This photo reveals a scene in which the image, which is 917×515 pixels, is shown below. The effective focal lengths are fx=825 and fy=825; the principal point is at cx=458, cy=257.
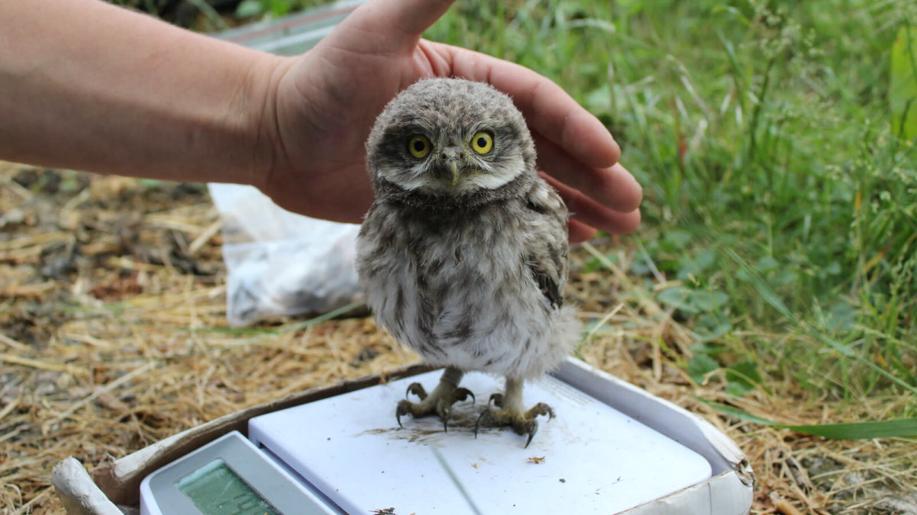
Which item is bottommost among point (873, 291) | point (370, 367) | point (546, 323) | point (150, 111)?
point (370, 367)

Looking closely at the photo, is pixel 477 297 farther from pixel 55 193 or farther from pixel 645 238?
pixel 55 193

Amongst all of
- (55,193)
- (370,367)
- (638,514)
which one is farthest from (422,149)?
(55,193)

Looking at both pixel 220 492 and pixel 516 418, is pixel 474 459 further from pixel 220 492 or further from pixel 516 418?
pixel 220 492

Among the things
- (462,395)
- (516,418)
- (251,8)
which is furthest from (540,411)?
(251,8)

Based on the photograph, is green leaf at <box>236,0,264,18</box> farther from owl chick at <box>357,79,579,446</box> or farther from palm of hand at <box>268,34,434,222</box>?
owl chick at <box>357,79,579,446</box>

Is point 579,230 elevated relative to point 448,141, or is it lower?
lower

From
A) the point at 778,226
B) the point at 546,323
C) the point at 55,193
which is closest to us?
the point at 546,323
